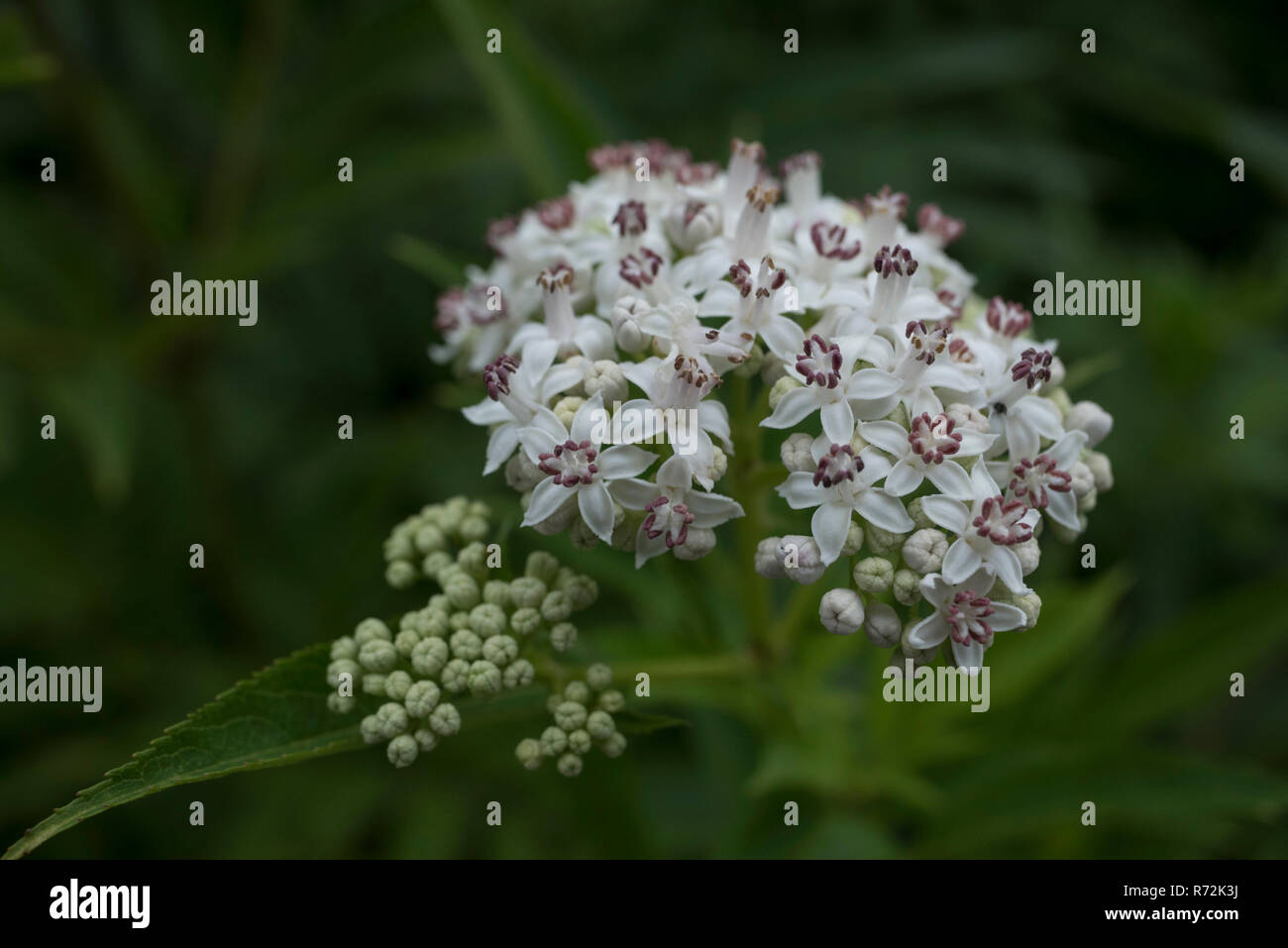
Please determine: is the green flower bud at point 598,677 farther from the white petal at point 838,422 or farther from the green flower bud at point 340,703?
the white petal at point 838,422

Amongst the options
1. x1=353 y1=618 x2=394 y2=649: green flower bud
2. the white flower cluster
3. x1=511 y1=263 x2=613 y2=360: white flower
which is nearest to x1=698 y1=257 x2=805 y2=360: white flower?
the white flower cluster

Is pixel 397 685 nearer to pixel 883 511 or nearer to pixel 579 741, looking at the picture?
pixel 579 741

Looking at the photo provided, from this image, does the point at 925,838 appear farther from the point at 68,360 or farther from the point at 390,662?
the point at 68,360

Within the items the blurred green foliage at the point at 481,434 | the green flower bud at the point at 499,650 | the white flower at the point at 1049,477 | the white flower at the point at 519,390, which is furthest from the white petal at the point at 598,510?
the white flower at the point at 1049,477

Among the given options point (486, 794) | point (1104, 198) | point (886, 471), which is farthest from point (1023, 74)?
point (486, 794)

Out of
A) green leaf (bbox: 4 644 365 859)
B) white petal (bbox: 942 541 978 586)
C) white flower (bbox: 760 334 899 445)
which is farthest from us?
white flower (bbox: 760 334 899 445)

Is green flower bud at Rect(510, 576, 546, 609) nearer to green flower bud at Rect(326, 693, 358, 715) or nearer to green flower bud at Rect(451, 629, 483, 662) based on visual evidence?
green flower bud at Rect(451, 629, 483, 662)

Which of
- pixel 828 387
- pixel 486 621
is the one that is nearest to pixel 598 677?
pixel 486 621
